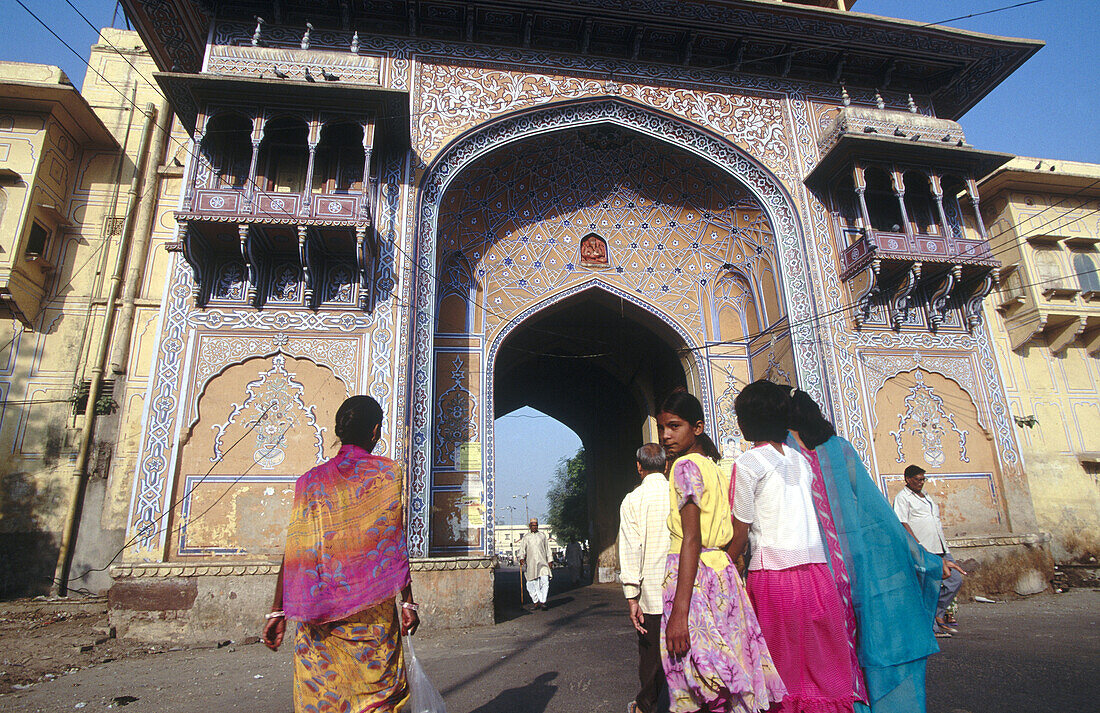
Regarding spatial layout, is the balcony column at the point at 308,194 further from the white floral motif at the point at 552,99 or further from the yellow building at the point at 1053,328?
the yellow building at the point at 1053,328

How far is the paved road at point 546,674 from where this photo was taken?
3.58 meters

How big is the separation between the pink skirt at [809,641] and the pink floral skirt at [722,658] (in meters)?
0.06

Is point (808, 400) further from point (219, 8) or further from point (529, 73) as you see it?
point (219, 8)

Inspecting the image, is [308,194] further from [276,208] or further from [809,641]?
[809,641]

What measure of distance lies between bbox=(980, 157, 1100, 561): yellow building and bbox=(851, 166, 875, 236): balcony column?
12.9ft

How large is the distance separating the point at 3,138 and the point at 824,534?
1204 centimetres

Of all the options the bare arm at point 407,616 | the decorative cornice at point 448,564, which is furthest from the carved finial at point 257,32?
the bare arm at point 407,616

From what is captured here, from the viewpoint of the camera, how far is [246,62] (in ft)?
27.1

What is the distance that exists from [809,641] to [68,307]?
11.0 meters

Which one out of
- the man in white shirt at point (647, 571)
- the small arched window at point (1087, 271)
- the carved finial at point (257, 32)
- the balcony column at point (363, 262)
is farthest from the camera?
the small arched window at point (1087, 271)

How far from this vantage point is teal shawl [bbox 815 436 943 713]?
6.95 ft

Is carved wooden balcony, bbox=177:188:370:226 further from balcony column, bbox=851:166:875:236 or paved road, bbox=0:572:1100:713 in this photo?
balcony column, bbox=851:166:875:236

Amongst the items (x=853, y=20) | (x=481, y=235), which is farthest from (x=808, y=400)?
(x=853, y=20)

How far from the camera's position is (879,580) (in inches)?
85.7
